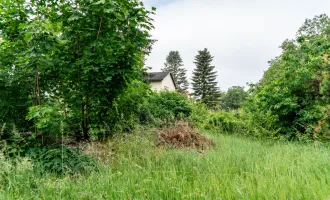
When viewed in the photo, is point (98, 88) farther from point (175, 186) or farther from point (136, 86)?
point (175, 186)

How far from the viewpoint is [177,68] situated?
149 ft

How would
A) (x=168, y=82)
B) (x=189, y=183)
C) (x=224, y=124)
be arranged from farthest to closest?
(x=168, y=82), (x=224, y=124), (x=189, y=183)

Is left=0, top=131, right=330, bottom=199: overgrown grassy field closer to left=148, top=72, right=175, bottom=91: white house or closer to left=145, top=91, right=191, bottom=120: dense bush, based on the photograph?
left=145, top=91, right=191, bottom=120: dense bush

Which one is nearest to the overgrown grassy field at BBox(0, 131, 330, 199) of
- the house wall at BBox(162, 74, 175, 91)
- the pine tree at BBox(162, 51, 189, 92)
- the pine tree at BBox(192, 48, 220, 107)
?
the house wall at BBox(162, 74, 175, 91)

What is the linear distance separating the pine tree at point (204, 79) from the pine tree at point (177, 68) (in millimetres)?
10452

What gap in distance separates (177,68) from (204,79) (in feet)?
43.1

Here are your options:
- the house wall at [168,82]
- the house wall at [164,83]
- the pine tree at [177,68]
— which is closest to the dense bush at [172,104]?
the house wall at [164,83]

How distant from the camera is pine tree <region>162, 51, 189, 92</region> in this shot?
4503cm

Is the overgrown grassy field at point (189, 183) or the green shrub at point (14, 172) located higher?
the green shrub at point (14, 172)

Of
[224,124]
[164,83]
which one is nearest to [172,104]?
[224,124]

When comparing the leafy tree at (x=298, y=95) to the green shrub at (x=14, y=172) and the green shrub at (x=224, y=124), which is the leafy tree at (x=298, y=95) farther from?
the green shrub at (x=14, y=172)

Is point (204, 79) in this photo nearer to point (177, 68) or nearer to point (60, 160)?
point (177, 68)

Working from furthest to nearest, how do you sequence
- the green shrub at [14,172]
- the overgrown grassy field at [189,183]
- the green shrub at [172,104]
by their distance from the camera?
the green shrub at [172,104] → the green shrub at [14,172] → the overgrown grassy field at [189,183]

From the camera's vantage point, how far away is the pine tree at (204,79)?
33.2m
